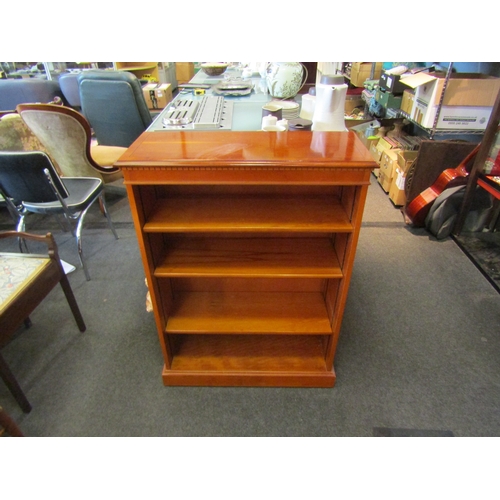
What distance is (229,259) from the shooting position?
1242 millimetres

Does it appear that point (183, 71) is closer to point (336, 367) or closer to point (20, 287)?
point (20, 287)

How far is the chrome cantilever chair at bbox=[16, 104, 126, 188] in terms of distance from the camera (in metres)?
1.85

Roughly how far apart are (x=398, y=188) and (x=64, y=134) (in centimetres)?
252

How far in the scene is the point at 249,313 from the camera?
4.74 ft

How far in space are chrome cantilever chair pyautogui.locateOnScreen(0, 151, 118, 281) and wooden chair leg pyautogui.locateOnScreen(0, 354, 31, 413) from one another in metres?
0.87

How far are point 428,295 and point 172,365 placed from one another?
1543 mm

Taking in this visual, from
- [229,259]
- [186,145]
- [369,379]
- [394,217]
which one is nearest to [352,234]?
[229,259]

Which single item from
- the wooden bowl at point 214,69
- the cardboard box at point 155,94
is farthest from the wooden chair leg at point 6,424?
the cardboard box at point 155,94

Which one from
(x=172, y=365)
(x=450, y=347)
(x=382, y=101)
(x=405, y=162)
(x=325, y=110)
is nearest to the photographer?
(x=325, y=110)

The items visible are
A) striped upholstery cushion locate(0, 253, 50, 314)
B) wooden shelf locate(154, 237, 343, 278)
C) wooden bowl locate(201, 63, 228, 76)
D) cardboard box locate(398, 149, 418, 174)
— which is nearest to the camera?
wooden shelf locate(154, 237, 343, 278)

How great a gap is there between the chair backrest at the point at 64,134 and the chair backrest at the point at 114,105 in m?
0.63

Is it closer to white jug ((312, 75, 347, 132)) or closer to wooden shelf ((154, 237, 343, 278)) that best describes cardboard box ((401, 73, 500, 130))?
white jug ((312, 75, 347, 132))

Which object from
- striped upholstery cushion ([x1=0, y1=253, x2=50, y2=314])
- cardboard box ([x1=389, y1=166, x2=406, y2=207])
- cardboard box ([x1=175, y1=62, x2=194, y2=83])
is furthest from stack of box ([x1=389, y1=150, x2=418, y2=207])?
cardboard box ([x1=175, y1=62, x2=194, y2=83])

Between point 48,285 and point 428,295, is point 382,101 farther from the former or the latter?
point 48,285
